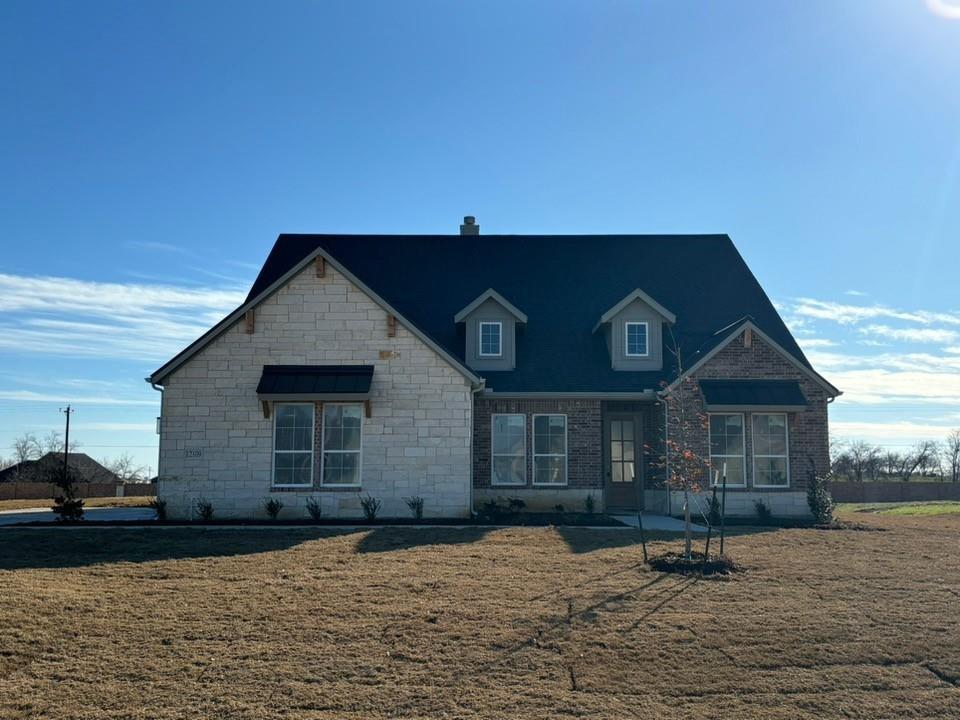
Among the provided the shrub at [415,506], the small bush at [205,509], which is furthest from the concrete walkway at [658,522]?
the small bush at [205,509]

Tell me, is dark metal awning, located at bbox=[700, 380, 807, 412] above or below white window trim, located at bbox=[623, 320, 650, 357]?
below

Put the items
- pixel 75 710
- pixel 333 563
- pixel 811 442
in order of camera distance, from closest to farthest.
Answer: pixel 75 710, pixel 333 563, pixel 811 442

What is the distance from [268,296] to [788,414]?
13.0m

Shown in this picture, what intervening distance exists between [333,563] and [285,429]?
280 inches

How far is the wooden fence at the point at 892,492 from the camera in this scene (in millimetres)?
40094

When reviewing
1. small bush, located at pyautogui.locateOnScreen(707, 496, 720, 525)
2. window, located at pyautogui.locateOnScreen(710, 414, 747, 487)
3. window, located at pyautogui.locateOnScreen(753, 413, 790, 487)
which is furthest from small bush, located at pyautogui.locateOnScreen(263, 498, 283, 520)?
window, located at pyautogui.locateOnScreen(753, 413, 790, 487)

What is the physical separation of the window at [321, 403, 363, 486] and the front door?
6.64 m

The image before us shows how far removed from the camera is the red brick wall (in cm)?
1950

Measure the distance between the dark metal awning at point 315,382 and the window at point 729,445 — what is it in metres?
8.60

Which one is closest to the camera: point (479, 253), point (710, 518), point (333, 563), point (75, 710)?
point (75, 710)

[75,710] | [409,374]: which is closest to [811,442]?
[409,374]

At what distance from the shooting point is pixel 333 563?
1170cm

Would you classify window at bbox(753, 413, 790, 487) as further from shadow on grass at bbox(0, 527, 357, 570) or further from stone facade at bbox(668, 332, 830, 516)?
shadow on grass at bbox(0, 527, 357, 570)

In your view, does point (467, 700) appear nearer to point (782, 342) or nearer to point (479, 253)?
point (782, 342)
